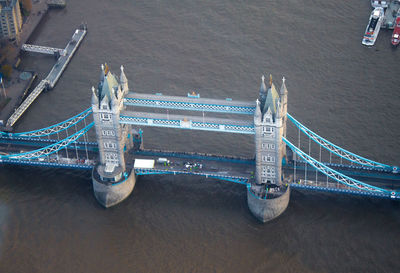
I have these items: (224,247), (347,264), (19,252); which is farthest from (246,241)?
(19,252)

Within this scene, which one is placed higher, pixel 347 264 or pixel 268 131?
pixel 268 131

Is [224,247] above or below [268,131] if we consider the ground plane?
below

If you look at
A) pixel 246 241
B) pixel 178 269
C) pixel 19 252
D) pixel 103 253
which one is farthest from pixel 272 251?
pixel 19 252

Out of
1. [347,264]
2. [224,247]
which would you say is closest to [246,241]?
[224,247]

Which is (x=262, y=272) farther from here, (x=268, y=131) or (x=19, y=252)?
(x=19, y=252)

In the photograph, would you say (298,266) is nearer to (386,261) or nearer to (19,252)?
(386,261)

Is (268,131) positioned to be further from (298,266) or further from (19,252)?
(19,252)

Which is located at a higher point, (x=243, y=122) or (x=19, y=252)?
(x=243, y=122)
